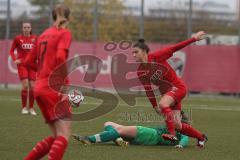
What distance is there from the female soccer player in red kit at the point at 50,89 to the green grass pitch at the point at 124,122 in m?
1.46

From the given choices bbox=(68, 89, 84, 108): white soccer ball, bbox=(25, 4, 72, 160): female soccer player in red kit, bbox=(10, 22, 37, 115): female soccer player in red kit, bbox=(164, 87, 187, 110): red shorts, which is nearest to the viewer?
bbox=(25, 4, 72, 160): female soccer player in red kit

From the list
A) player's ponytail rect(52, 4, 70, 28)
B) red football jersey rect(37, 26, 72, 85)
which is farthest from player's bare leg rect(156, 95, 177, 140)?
player's ponytail rect(52, 4, 70, 28)

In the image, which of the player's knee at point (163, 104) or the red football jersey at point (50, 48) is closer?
the red football jersey at point (50, 48)

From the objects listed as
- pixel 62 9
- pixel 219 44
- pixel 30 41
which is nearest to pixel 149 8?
pixel 219 44

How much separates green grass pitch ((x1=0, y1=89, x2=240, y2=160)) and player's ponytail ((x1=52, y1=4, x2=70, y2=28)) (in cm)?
219

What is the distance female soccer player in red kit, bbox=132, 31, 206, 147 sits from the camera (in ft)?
35.4

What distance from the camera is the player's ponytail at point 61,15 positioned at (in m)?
7.80

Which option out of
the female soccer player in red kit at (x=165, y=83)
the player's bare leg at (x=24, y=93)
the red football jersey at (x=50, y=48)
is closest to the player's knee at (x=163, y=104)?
the female soccer player in red kit at (x=165, y=83)

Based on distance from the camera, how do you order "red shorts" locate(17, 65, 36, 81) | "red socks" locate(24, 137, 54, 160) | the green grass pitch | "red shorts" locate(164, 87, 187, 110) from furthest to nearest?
"red shorts" locate(17, 65, 36, 81) → "red shorts" locate(164, 87, 187, 110) → the green grass pitch → "red socks" locate(24, 137, 54, 160)

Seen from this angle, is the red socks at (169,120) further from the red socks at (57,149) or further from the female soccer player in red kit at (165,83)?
the red socks at (57,149)

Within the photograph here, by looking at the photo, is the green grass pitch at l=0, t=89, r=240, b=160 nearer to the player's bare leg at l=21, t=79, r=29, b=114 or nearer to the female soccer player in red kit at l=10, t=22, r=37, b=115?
the player's bare leg at l=21, t=79, r=29, b=114

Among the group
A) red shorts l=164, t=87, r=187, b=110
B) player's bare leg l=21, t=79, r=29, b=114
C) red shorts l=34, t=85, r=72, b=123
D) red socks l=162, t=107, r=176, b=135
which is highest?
red shorts l=34, t=85, r=72, b=123

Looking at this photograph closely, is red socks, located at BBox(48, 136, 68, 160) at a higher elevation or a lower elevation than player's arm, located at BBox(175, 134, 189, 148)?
higher

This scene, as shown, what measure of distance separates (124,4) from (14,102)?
10.6 metres
